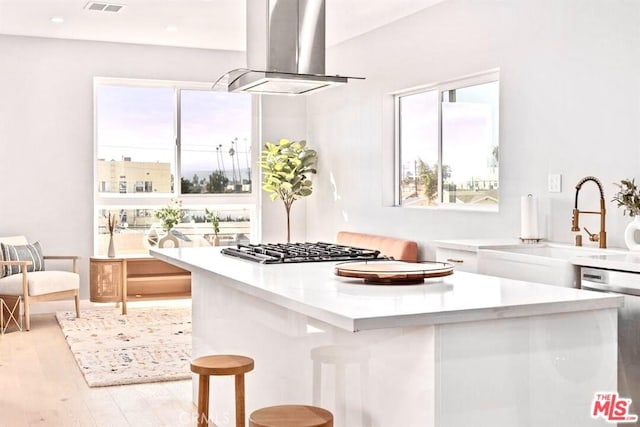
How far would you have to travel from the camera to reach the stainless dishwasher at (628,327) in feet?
11.4

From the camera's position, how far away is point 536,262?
4125 mm

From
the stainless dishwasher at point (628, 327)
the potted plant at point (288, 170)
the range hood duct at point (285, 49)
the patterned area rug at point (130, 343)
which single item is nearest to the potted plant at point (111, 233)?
the patterned area rug at point (130, 343)

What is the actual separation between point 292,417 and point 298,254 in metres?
1.37

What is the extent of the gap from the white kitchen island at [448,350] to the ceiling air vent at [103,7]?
417cm

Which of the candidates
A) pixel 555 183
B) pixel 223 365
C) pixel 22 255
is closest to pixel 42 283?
pixel 22 255

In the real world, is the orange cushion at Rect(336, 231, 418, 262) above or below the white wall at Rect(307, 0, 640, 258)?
below

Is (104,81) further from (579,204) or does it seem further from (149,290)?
(579,204)

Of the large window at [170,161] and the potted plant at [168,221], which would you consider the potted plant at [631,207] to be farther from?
the large window at [170,161]

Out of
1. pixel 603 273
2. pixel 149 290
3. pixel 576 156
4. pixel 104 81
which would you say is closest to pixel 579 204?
pixel 576 156

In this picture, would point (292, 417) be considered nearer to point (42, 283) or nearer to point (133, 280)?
point (42, 283)

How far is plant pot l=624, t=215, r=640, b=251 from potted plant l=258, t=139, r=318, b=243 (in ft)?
14.4

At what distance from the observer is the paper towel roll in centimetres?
488

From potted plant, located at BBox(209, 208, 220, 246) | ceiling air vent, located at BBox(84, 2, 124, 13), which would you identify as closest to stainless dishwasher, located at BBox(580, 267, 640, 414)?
ceiling air vent, located at BBox(84, 2, 124, 13)

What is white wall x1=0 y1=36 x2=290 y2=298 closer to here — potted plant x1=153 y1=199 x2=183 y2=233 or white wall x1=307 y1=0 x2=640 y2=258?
potted plant x1=153 y1=199 x2=183 y2=233
